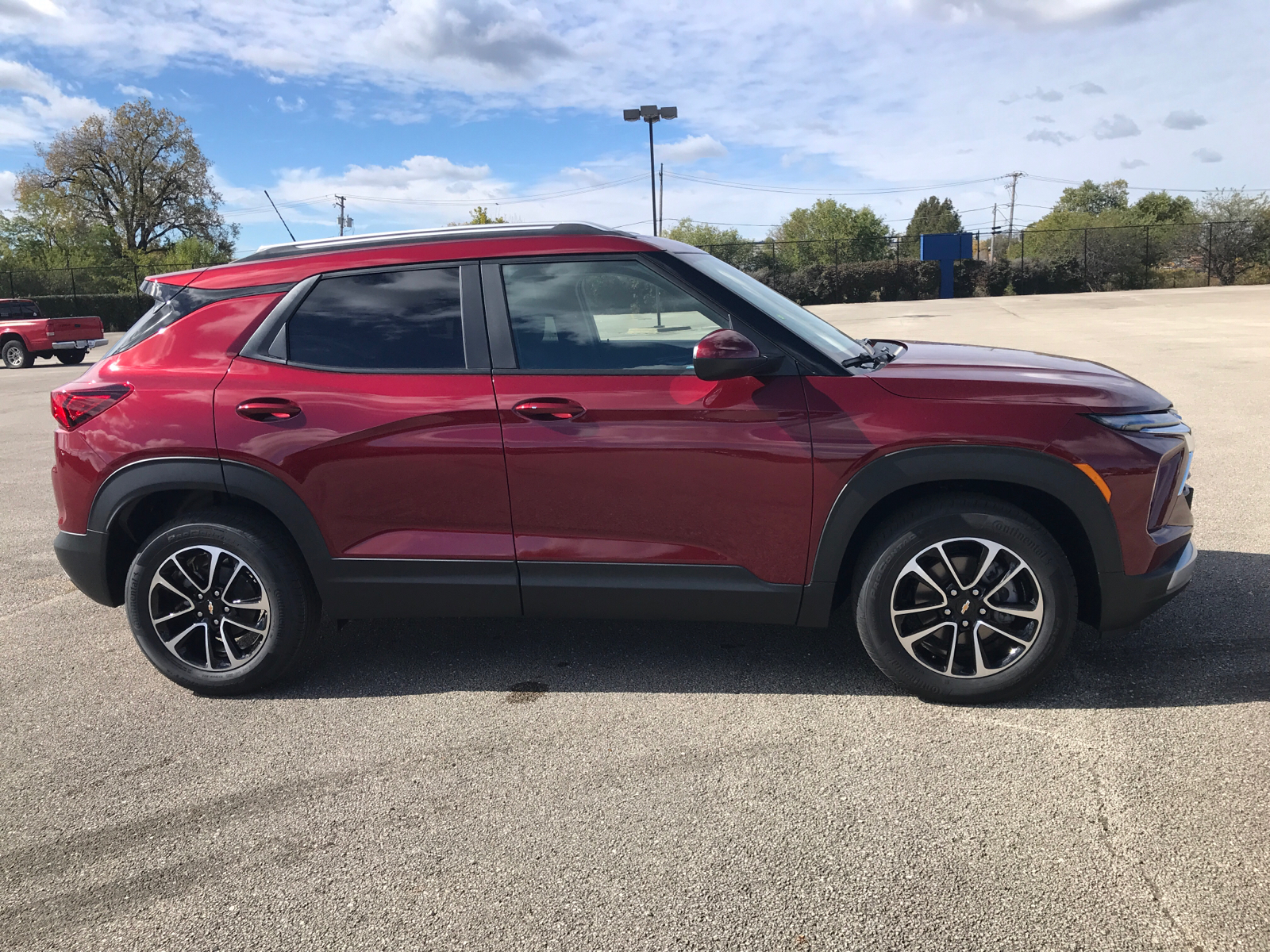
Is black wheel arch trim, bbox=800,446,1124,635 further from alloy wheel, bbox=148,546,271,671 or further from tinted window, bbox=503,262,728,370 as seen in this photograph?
alloy wheel, bbox=148,546,271,671

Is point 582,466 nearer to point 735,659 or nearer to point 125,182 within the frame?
point 735,659

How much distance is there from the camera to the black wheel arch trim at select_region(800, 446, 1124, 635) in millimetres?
3295

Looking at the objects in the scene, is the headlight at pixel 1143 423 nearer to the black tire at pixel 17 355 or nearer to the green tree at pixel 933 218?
the black tire at pixel 17 355

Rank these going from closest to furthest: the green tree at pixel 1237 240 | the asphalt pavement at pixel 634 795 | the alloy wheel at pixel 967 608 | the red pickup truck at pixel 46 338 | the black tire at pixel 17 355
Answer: the asphalt pavement at pixel 634 795 < the alloy wheel at pixel 967 608 < the red pickup truck at pixel 46 338 < the black tire at pixel 17 355 < the green tree at pixel 1237 240

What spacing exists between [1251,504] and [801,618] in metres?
4.25

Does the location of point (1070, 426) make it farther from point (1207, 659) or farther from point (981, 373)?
point (1207, 659)

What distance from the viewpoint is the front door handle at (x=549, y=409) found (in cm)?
347

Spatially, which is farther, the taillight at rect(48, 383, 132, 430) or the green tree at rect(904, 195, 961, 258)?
the green tree at rect(904, 195, 961, 258)

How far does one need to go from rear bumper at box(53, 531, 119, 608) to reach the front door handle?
189 cm

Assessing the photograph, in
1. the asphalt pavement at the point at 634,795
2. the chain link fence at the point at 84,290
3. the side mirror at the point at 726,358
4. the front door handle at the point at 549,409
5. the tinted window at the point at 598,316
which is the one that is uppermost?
the chain link fence at the point at 84,290

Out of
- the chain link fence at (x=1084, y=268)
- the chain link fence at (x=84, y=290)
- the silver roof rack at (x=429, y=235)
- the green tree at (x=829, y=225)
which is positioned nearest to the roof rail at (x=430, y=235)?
the silver roof rack at (x=429, y=235)

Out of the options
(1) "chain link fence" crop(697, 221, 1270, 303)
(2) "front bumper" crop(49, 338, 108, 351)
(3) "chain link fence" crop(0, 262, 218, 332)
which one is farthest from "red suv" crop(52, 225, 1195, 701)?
(3) "chain link fence" crop(0, 262, 218, 332)

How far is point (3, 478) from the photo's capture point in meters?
8.67

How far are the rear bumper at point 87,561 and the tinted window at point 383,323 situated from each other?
3.85ft
